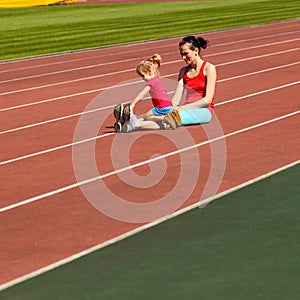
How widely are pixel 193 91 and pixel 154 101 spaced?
22.9 inches

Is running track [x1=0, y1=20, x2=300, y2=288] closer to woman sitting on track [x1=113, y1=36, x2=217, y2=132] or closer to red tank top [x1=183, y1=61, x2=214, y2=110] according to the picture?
woman sitting on track [x1=113, y1=36, x2=217, y2=132]

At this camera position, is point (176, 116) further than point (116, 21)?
No

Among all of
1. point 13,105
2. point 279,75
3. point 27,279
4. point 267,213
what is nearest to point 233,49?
point 279,75

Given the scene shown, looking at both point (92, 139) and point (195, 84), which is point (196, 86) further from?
point (92, 139)

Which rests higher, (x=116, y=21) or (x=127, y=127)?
(x=116, y=21)

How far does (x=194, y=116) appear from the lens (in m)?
15.6

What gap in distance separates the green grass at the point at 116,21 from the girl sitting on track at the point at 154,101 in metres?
14.1

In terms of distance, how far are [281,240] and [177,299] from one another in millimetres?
1745

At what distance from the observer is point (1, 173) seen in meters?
12.6

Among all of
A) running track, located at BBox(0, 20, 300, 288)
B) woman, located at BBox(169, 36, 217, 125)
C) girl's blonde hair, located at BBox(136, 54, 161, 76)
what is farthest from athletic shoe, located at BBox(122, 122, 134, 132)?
girl's blonde hair, located at BBox(136, 54, 161, 76)

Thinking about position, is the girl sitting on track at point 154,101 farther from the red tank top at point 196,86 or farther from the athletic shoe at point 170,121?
the red tank top at point 196,86

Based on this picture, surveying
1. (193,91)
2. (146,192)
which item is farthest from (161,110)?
(146,192)

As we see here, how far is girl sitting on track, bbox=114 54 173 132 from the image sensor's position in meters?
15.2

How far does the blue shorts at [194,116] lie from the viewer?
51.0 ft
